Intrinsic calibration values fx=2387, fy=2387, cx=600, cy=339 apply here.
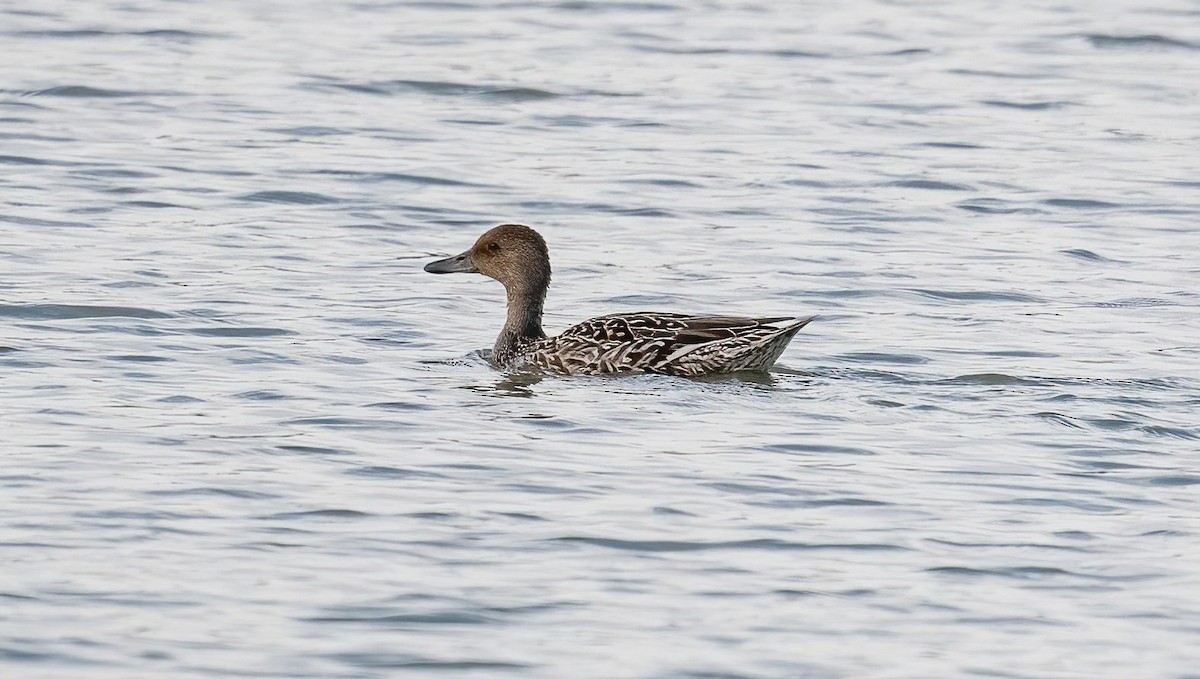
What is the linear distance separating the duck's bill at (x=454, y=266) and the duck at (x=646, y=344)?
0.41 m

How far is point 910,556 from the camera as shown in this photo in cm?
827

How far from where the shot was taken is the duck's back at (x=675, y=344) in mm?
11484

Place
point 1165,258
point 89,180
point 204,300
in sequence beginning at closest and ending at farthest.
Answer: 1. point 204,300
2. point 1165,258
3. point 89,180

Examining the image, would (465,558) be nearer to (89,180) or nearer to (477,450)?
(477,450)

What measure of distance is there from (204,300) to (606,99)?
28.1 ft

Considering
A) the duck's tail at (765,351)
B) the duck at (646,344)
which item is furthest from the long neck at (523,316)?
the duck's tail at (765,351)

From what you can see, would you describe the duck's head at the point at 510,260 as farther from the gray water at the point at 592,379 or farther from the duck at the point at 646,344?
the gray water at the point at 592,379

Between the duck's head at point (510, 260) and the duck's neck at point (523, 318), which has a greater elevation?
the duck's head at point (510, 260)

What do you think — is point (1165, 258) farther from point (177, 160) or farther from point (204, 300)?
point (177, 160)

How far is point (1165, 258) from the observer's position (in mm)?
15312

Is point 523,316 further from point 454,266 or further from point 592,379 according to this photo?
point 592,379

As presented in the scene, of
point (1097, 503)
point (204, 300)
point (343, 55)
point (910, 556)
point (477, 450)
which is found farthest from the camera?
point (343, 55)

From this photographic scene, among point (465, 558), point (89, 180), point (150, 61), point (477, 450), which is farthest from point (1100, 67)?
point (465, 558)

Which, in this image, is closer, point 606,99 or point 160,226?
point 160,226
